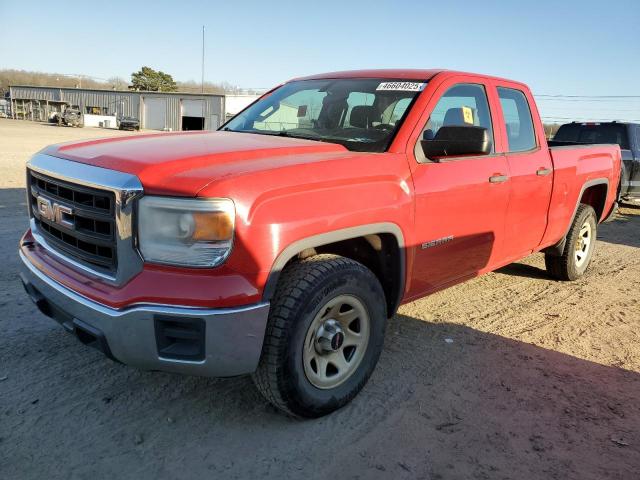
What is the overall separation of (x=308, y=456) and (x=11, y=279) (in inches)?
138

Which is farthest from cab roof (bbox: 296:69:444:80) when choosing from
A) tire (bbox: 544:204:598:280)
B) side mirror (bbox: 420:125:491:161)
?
tire (bbox: 544:204:598:280)

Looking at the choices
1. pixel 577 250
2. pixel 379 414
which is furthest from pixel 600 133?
pixel 379 414

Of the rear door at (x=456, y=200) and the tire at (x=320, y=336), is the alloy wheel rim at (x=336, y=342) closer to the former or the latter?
the tire at (x=320, y=336)

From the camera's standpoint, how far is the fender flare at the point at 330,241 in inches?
96.4

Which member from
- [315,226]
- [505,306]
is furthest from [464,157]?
[505,306]

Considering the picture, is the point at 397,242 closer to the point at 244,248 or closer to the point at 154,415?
the point at 244,248

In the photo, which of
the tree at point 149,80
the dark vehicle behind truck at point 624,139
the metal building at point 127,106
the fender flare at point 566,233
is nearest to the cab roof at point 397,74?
the fender flare at point 566,233

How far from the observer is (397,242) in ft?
10.2

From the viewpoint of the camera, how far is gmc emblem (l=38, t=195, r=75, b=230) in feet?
8.87

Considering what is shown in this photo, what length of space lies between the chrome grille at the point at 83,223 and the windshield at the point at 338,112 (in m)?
1.49

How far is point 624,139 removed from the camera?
33.2 ft

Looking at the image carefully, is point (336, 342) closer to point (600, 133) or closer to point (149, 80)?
point (600, 133)

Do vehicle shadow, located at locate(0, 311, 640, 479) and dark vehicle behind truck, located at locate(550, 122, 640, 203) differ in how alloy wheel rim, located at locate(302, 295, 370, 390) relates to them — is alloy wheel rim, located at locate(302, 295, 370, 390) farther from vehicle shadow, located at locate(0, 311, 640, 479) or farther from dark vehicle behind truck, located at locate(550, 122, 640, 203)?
dark vehicle behind truck, located at locate(550, 122, 640, 203)

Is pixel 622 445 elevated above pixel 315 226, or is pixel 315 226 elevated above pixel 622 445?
pixel 315 226
